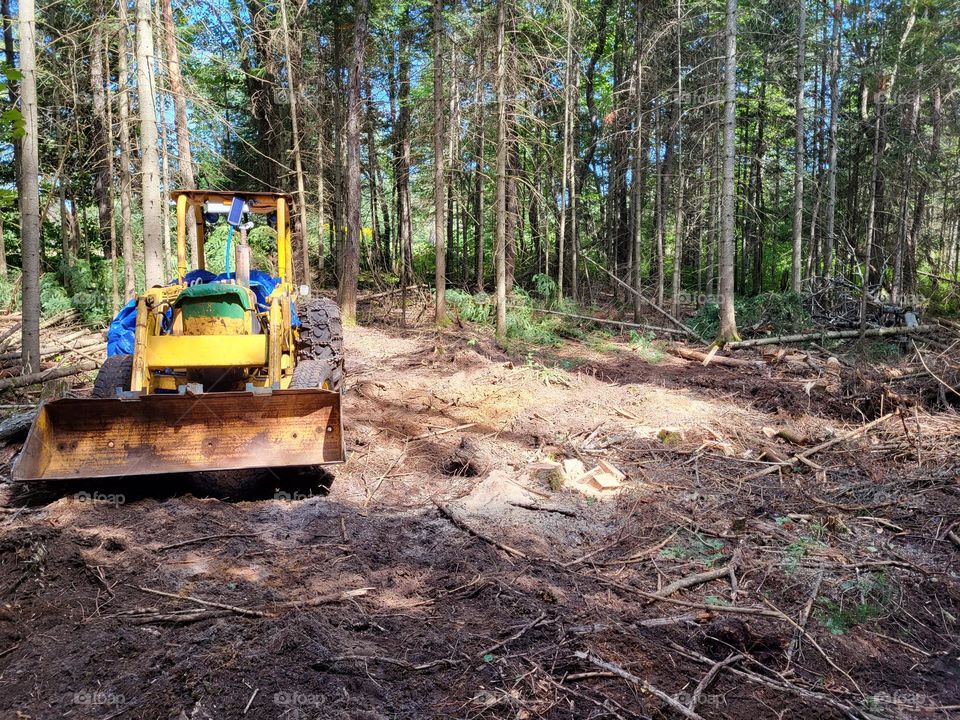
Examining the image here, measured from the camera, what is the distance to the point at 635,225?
18062 mm

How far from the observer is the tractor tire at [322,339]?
778cm

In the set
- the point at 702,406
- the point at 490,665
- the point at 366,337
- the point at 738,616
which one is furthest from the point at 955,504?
the point at 366,337

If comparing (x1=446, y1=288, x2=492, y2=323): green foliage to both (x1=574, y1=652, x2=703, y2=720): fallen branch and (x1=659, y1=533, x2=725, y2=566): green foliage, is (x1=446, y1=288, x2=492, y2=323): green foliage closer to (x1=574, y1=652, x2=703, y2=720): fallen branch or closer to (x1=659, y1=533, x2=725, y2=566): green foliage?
(x1=659, y1=533, x2=725, y2=566): green foliage

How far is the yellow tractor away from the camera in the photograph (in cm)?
522

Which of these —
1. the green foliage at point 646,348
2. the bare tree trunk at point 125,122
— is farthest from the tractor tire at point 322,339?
the green foliage at point 646,348

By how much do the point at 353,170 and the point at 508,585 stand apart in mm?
13022

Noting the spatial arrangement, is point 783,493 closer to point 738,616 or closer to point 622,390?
point 738,616

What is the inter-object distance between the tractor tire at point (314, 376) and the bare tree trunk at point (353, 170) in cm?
775

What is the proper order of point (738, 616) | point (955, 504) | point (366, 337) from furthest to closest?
point (366, 337) < point (955, 504) < point (738, 616)

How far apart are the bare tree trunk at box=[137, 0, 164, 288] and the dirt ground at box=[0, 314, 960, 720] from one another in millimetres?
4898

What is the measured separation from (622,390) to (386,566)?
6.22 metres

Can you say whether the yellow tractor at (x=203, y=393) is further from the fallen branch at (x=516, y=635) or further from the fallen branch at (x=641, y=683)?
the fallen branch at (x=641, y=683)

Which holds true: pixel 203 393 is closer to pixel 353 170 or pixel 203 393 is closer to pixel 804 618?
pixel 804 618

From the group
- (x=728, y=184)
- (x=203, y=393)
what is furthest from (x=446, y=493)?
(x=728, y=184)
